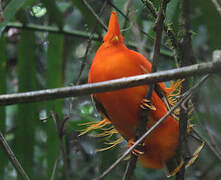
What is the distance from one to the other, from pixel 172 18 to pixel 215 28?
0.88ft

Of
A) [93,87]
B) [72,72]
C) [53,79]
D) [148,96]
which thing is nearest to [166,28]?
[148,96]

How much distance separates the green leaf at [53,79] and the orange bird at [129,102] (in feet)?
1.30

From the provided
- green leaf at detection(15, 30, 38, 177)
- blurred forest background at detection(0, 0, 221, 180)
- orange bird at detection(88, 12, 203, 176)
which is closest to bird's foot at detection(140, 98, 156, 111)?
orange bird at detection(88, 12, 203, 176)

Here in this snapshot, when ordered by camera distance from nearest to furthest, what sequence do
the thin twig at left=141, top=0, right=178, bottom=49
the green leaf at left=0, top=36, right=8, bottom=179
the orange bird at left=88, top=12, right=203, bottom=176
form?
the thin twig at left=141, top=0, right=178, bottom=49 → the orange bird at left=88, top=12, right=203, bottom=176 → the green leaf at left=0, top=36, right=8, bottom=179

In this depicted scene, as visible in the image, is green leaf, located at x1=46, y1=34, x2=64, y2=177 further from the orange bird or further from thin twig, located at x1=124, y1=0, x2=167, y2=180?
thin twig, located at x1=124, y1=0, x2=167, y2=180

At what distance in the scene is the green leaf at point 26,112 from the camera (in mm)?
2205

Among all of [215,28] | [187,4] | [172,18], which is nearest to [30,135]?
[172,18]

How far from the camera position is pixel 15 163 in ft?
4.43

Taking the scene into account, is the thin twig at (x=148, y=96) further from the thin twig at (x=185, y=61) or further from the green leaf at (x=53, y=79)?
the green leaf at (x=53, y=79)

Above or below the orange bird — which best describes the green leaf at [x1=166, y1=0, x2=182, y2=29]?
above

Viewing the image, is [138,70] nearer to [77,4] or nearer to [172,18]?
[172,18]

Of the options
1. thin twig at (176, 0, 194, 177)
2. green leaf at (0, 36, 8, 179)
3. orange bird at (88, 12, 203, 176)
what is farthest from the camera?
green leaf at (0, 36, 8, 179)

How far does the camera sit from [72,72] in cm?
338

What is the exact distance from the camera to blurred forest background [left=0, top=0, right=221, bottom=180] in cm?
183
